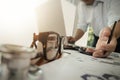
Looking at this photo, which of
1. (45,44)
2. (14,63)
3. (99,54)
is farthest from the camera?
(99,54)

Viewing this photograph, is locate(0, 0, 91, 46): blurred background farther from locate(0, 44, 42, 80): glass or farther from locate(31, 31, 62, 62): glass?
locate(0, 44, 42, 80): glass

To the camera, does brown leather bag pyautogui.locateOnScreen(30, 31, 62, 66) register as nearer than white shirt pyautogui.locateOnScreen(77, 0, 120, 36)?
Yes

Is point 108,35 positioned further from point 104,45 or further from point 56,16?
point 56,16

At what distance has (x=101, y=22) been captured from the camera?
0.56 m

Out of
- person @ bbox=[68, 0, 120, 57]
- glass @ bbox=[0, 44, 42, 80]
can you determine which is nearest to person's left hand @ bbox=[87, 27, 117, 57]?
person @ bbox=[68, 0, 120, 57]

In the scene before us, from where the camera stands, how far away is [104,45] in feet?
1.79

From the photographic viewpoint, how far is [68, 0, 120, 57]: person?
0.55 m

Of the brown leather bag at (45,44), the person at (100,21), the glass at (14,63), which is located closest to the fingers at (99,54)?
the person at (100,21)

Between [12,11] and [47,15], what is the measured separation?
0.36 feet

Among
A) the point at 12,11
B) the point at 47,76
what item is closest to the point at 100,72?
the point at 47,76

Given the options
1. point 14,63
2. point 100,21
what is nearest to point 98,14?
point 100,21

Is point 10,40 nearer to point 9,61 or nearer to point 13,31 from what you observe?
point 13,31

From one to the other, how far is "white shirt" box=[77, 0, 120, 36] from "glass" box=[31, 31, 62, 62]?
0.42 ft

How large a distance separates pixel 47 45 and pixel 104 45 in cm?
19
